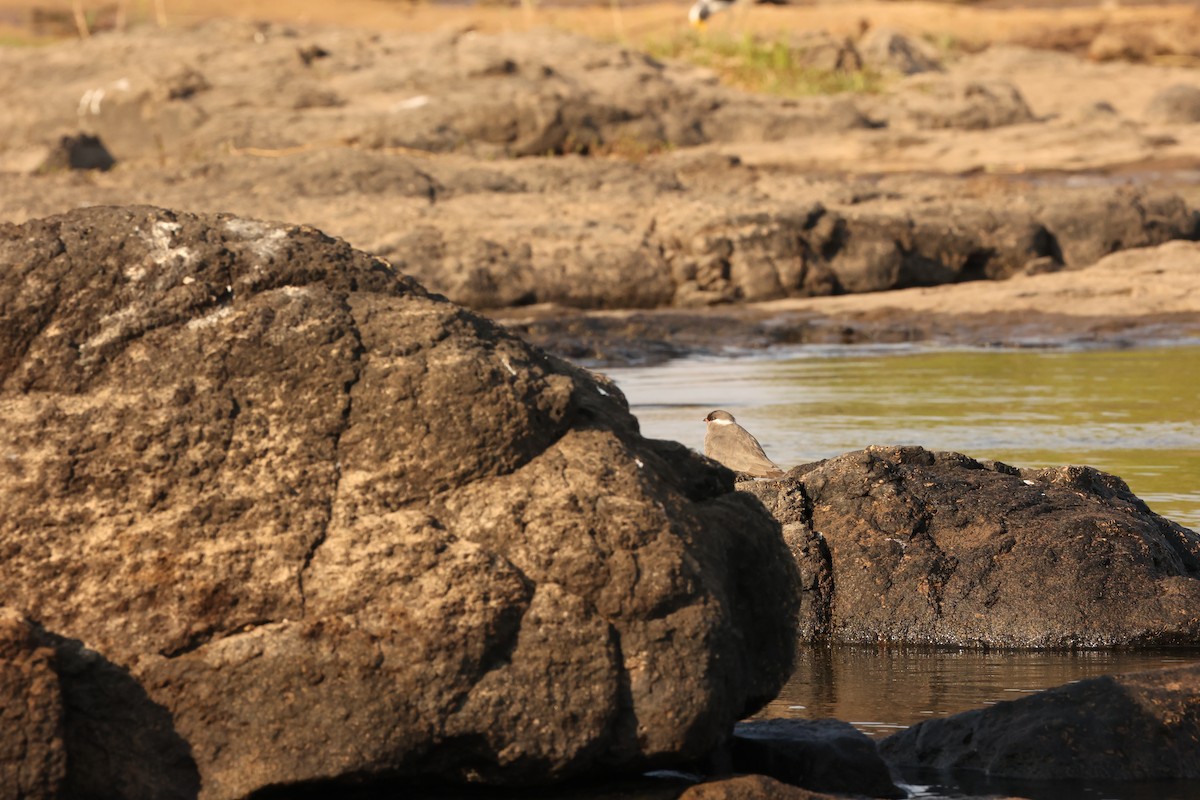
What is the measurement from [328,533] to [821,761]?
4.39 ft

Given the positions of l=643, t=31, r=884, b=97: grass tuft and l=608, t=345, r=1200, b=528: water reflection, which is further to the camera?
l=643, t=31, r=884, b=97: grass tuft

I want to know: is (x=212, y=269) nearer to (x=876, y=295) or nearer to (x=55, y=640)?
(x=55, y=640)

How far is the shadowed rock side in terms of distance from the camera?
3.65 m

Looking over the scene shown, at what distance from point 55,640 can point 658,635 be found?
4.17 ft

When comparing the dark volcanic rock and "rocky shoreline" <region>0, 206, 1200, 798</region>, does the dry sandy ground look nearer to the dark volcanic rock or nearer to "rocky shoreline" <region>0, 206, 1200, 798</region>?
the dark volcanic rock

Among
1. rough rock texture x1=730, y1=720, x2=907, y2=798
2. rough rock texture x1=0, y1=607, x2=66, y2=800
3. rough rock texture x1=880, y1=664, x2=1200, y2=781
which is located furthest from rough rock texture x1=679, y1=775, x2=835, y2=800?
rough rock texture x1=0, y1=607, x2=66, y2=800

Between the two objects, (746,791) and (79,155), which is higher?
(79,155)

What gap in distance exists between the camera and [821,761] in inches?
166

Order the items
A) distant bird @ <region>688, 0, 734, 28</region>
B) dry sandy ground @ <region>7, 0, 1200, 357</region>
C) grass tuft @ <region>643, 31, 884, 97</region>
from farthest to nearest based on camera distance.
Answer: distant bird @ <region>688, 0, 734, 28</region> < grass tuft @ <region>643, 31, 884, 97</region> < dry sandy ground @ <region>7, 0, 1200, 357</region>

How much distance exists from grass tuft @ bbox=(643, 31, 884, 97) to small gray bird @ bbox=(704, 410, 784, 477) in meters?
20.0

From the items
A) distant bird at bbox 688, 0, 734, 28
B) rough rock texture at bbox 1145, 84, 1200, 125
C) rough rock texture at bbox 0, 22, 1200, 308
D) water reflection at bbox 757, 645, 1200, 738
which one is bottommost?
water reflection at bbox 757, 645, 1200, 738

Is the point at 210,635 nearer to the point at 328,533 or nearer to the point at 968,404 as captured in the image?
the point at 328,533

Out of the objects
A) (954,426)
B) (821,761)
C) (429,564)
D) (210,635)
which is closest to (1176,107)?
(954,426)

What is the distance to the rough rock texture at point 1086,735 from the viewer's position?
4.38m
